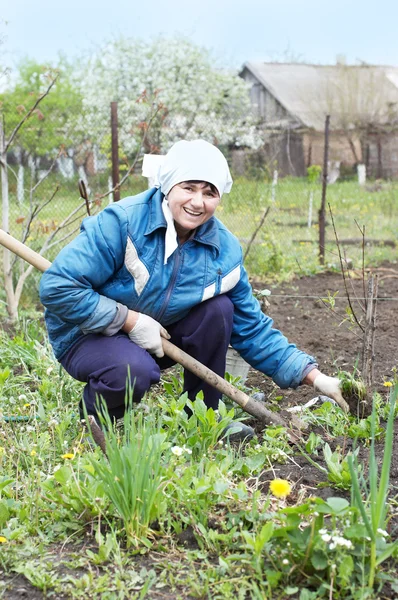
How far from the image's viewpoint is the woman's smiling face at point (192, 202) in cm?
275

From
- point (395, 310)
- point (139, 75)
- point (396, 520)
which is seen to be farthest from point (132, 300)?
point (139, 75)

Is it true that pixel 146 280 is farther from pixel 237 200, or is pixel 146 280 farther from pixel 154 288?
pixel 237 200

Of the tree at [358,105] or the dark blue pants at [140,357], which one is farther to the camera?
the tree at [358,105]

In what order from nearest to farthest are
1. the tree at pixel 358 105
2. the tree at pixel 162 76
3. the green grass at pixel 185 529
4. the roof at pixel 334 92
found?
1. the green grass at pixel 185 529
2. the tree at pixel 162 76
3. the tree at pixel 358 105
4. the roof at pixel 334 92

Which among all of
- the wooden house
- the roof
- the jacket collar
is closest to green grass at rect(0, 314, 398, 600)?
the jacket collar

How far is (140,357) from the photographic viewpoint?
9.20ft

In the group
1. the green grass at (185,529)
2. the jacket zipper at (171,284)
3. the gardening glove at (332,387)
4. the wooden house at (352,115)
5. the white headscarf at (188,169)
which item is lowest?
the green grass at (185,529)

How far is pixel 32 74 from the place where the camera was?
42.5 m

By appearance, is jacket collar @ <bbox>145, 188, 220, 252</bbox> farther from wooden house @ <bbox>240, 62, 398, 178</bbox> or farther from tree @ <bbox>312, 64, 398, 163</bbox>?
tree @ <bbox>312, 64, 398, 163</bbox>

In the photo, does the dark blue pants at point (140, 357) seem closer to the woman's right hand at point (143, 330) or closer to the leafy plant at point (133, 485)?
the woman's right hand at point (143, 330)

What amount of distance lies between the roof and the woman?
22.1 metres

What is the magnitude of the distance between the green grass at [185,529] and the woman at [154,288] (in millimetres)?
378

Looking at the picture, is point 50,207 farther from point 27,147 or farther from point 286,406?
point 286,406

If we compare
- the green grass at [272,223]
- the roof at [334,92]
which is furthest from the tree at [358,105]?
the green grass at [272,223]
